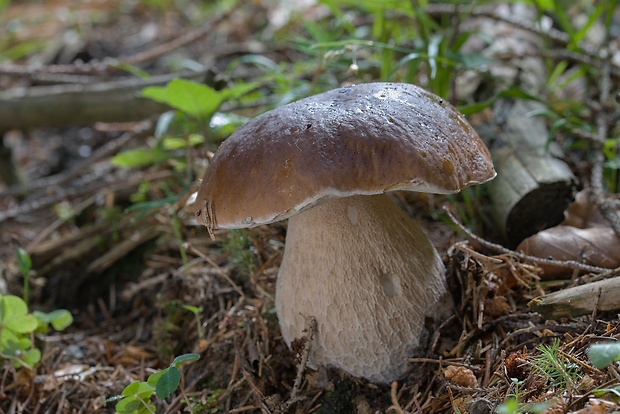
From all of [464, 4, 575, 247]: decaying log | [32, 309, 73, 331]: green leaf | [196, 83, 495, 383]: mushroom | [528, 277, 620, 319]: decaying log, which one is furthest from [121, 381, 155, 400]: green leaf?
[464, 4, 575, 247]: decaying log

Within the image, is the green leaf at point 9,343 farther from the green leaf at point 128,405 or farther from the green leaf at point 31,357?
the green leaf at point 128,405

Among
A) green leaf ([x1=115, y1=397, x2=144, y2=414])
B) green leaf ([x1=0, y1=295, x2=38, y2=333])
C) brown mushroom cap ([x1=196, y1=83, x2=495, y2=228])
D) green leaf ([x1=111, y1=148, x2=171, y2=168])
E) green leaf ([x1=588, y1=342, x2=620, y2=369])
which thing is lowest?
green leaf ([x1=0, y1=295, x2=38, y2=333])

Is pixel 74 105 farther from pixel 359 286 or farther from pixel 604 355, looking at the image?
pixel 604 355

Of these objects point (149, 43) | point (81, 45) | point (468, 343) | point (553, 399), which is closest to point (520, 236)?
point (468, 343)

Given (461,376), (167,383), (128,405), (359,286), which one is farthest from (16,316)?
(461,376)

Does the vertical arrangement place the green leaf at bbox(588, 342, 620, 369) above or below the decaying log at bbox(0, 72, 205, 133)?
above

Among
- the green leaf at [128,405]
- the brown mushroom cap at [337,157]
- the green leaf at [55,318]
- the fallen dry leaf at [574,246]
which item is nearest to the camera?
the brown mushroom cap at [337,157]

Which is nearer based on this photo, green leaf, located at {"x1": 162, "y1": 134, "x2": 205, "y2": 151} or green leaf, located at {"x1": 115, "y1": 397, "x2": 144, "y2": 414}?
green leaf, located at {"x1": 115, "y1": 397, "x2": 144, "y2": 414}

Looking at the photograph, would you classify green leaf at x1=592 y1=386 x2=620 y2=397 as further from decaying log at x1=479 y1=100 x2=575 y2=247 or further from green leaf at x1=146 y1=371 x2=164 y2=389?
green leaf at x1=146 y1=371 x2=164 y2=389

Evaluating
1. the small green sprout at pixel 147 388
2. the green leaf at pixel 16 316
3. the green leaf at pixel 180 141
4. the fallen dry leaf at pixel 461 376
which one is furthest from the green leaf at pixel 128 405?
the green leaf at pixel 180 141
